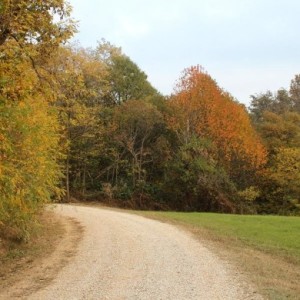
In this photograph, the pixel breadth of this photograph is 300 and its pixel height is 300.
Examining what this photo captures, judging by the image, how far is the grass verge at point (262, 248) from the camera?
916cm

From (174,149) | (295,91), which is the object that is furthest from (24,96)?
(295,91)

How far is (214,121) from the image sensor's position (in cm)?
4022

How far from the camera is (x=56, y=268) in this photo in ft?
34.8

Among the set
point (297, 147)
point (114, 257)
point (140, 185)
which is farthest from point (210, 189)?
point (114, 257)

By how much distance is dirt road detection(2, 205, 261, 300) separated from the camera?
8.09m

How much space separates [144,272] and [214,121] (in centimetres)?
3143

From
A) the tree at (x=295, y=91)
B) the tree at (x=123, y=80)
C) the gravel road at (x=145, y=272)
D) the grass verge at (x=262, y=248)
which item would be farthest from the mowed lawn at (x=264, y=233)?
the tree at (x=295, y=91)

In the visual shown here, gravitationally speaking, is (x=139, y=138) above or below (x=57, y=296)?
above

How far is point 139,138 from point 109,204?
7.59m

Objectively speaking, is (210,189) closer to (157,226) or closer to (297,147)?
(297,147)

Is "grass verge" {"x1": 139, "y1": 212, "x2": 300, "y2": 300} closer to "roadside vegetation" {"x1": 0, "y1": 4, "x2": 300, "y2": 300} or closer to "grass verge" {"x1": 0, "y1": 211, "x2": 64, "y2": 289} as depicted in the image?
"grass verge" {"x1": 0, "y1": 211, "x2": 64, "y2": 289}

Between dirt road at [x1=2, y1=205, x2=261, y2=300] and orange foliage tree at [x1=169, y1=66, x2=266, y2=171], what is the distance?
25.1m

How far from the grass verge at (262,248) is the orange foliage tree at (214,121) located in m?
17.6

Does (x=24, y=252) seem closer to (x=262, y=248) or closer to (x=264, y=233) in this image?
(x=262, y=248)
